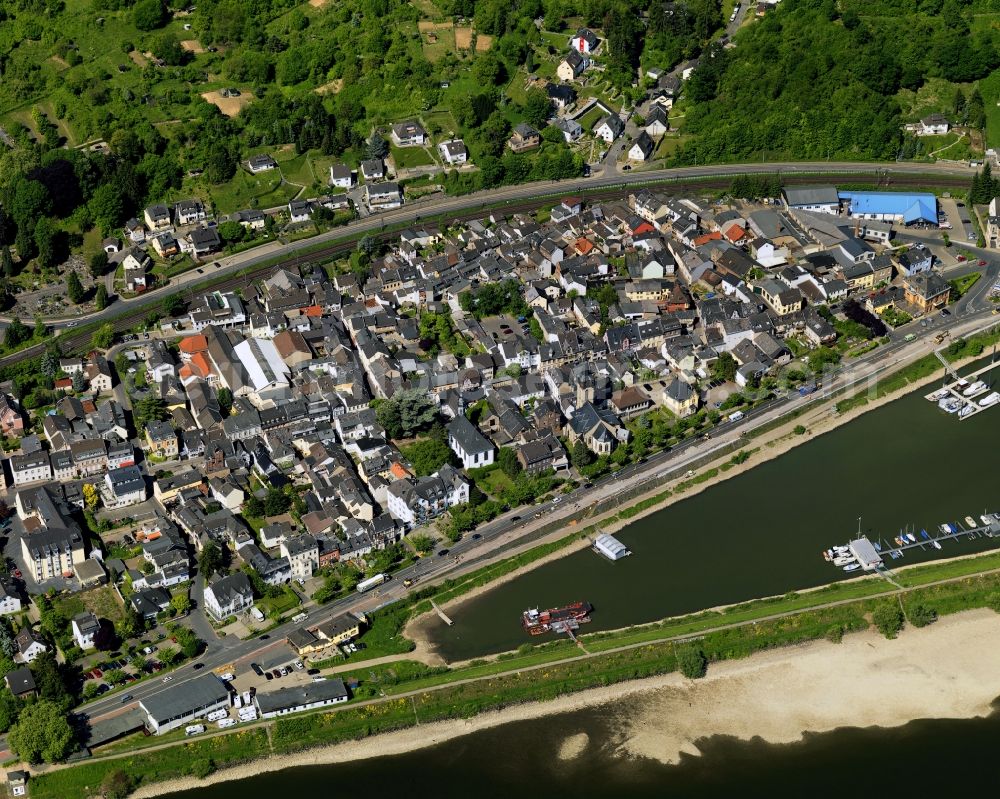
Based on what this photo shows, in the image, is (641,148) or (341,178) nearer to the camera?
(341,178)

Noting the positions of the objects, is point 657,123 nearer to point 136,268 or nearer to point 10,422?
point 136,268

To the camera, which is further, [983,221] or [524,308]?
[983,221]

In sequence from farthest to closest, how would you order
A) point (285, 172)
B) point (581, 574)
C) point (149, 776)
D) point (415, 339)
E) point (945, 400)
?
1. point (285, 172)
2. point (415, 339)
3. point (945, 400)
4. point (581, 574)
5. point (149, 776)

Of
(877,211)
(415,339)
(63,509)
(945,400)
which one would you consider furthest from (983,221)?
(63,509)

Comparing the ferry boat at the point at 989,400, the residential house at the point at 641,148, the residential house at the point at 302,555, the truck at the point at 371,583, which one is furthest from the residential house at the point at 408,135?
the ferry boat at the point at 989,400

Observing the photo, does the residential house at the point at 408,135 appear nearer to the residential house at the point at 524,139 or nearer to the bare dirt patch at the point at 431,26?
the residential house at the point at 524,139

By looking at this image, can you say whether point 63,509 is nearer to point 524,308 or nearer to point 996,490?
point 524,308

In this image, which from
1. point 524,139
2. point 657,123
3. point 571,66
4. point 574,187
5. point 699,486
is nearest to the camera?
point 699,486

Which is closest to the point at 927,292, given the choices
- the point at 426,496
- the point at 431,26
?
the point at 426,496
